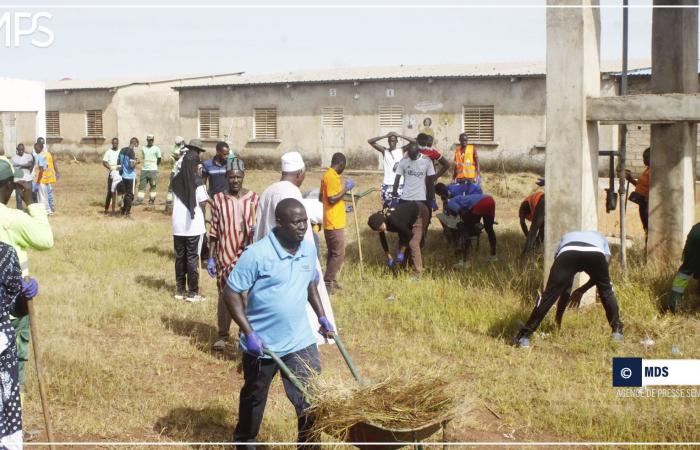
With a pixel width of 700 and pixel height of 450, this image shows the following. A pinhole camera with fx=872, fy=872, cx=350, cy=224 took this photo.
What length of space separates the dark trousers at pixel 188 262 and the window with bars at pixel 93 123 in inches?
1091

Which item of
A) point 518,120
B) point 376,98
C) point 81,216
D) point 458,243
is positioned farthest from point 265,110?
point 458,243

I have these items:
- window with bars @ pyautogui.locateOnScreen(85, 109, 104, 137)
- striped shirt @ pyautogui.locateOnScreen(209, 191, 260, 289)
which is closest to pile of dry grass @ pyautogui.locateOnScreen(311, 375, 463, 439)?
striped shirt @ pyautogui.locateOnScreen(209, 191, 260, 289)

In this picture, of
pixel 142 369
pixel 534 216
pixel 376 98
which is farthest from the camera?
pixel 376 98

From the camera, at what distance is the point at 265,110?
31.8m

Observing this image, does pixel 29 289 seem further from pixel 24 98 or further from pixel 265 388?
pixel 24 98

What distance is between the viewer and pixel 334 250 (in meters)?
11.1

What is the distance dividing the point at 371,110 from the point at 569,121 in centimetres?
1945

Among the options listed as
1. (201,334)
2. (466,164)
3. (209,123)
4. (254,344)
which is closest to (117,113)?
(209,123)

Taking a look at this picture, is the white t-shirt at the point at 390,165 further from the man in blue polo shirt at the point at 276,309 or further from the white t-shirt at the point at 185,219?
the man in blue polo shirt at the point at 276,309

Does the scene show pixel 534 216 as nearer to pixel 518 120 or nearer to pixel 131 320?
pixel 131 320

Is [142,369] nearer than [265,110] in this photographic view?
Yes

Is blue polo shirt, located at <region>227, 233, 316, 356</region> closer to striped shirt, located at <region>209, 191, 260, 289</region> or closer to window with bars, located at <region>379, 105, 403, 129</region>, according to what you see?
striped shirt, located at <region>209, 191, 260, 289</region>

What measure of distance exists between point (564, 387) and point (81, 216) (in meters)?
14.7

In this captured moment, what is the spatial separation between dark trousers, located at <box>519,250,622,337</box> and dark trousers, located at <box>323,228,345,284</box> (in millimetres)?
3092
